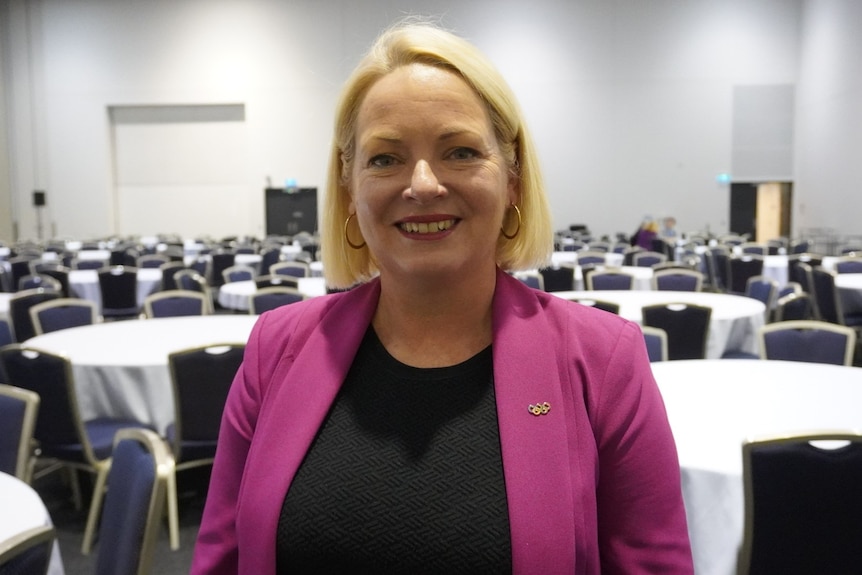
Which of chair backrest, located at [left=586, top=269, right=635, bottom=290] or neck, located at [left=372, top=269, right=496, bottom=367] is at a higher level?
neck, located at [left=372, top=269, right=496, bottom=367]

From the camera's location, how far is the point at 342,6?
21453 millimetres

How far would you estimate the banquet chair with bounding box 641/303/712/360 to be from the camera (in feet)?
16.7

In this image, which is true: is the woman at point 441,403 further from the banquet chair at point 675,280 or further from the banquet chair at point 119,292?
the banquet chair at point 119,292

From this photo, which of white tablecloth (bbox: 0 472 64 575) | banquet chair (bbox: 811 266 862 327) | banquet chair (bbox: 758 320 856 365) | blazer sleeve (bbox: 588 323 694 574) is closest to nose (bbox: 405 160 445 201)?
blazer sleeve (bbox: 588 323 694 574)

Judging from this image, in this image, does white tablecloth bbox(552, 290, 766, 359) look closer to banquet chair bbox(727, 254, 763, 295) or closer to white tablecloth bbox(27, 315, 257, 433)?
white tablecloth bbox(27, 315, 257, 433)

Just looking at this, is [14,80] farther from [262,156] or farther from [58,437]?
[58,437]

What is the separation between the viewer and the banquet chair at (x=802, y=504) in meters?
2.13

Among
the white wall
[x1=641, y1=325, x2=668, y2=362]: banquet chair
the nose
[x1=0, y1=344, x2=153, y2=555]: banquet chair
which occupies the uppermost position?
the white wall

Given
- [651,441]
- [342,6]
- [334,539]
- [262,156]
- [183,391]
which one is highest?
[342,6]

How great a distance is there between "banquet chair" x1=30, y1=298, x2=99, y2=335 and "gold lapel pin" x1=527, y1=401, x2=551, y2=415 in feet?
17.4

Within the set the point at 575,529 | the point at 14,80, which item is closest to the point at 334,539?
the point at 575,529

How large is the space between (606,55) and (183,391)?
1974 centimetres

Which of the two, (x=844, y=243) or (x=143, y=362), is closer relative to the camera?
(x=143, y=362)

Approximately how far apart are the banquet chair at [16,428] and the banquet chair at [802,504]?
231 centimetres
